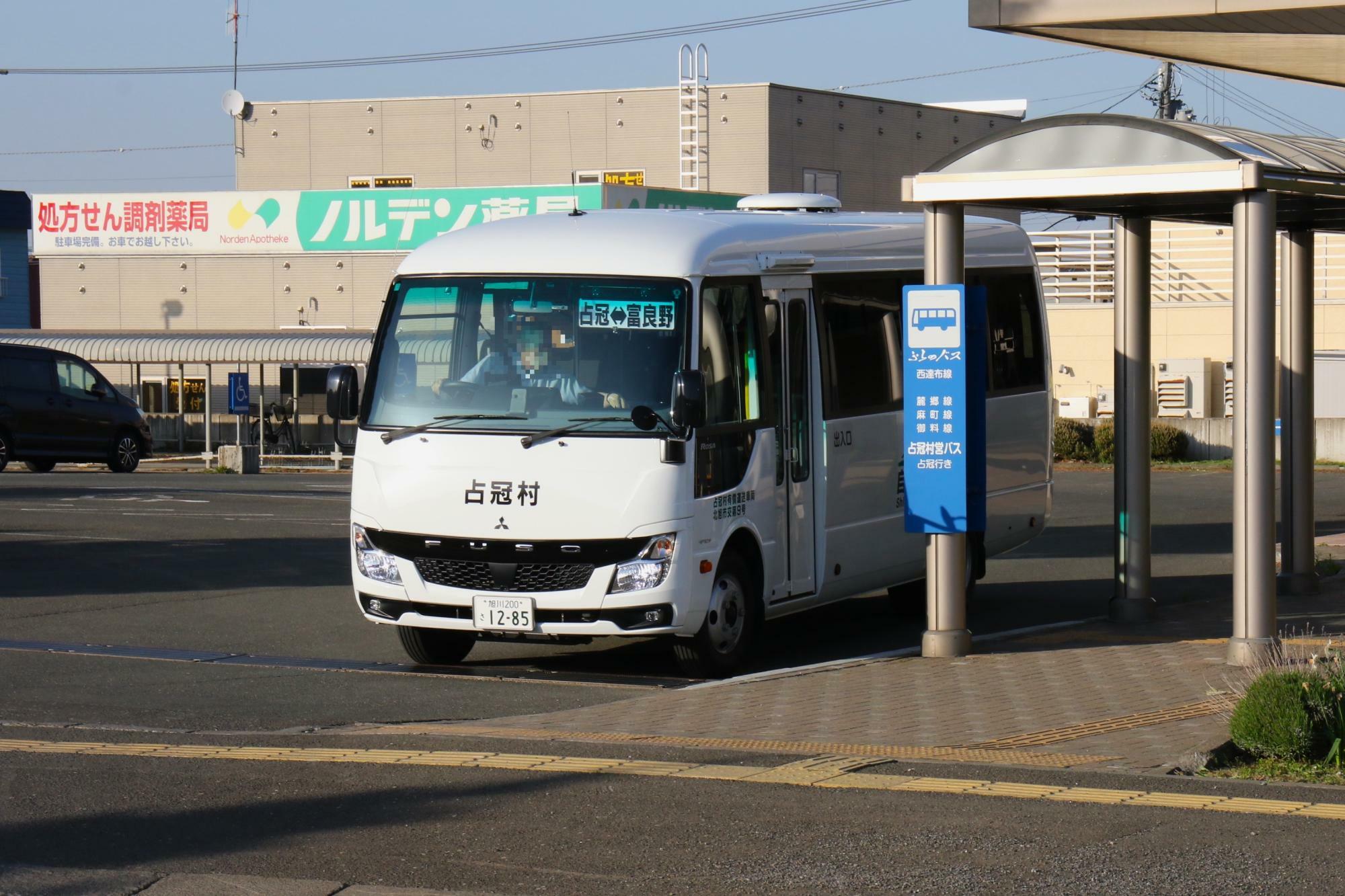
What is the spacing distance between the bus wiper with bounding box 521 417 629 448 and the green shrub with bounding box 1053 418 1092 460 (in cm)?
2513

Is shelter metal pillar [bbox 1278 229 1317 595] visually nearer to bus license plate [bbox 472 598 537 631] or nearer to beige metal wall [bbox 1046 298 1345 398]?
bus license plate [bbox 472 598 537 631]

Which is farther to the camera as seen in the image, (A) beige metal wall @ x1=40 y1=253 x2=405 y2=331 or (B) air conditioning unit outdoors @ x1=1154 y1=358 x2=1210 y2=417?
(A) beige metal wall @ x1=40 y1=253 x2=405 y2=331

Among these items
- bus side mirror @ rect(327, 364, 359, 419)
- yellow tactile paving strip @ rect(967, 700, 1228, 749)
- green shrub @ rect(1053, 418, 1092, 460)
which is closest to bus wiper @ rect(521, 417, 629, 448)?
bus side mirror @ rect(327, 364, 359, 419)

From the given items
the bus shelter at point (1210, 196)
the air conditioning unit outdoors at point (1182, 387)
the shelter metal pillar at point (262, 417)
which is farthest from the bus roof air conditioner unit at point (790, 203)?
the shelter metal pillar at point (262, 417)

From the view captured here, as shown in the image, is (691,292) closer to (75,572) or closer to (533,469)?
(533,469)

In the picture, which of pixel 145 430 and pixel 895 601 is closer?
pixel 895 601

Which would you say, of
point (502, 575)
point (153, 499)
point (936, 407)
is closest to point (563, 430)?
point (502, 575)

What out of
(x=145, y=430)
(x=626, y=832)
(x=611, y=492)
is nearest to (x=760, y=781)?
(x=626, y=832)

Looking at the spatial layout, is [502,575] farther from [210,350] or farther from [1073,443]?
[210,350]

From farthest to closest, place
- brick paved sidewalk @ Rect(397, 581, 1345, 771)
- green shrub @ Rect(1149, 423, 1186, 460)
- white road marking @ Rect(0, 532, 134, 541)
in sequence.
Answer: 1. green shrub @ Rect(1149, 423, 1186, 460)
2. white road marking @ Rect(0, 532, 134, 541)
3. brick paved sidewalk @ Rect(397, 581, 1345, 771)

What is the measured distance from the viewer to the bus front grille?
1064 cm

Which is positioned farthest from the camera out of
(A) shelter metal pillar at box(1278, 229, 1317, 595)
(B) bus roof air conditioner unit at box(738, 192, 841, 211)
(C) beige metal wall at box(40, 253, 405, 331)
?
(C) beige metal wall at box(40, 253, 405, 331)

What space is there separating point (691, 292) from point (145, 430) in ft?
75.7

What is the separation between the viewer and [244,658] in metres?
12.0
